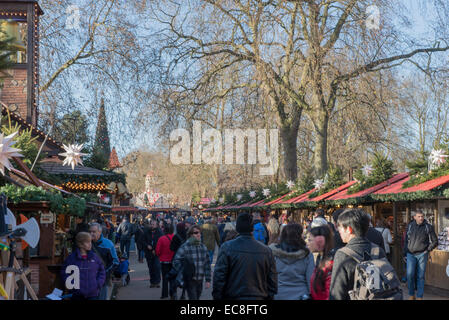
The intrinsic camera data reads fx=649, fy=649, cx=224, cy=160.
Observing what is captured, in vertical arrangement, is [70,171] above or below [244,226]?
above

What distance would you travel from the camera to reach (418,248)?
39.7ft

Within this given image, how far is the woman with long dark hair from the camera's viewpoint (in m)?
6.49

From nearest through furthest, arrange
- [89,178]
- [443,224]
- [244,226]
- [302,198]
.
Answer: [244,226]
[443,224]
[89,178]
[302,198]

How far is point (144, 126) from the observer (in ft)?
68.4

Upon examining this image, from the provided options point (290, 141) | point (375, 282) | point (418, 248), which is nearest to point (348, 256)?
point (375, 282)

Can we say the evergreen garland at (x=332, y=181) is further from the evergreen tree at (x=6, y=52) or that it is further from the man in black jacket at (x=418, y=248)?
the evergreen tree at (x=6, y=52)

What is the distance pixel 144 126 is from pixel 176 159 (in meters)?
2.94

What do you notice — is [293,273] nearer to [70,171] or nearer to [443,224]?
[443,224]

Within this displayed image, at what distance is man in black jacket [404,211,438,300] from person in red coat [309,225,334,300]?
20.6ft

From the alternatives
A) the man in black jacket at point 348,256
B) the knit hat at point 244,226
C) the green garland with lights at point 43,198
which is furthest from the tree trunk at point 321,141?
the man in black jacket at point 348,256

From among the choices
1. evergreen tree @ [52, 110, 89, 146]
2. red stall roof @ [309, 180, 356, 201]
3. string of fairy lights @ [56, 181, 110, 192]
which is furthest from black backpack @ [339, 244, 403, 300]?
evergreen tree @ [52, 110, 89, 146]

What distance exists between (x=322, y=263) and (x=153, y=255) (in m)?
10.4

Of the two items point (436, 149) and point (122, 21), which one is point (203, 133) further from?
point (436, 149)

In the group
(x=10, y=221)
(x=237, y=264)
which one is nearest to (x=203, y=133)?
(x=10, y=221)
